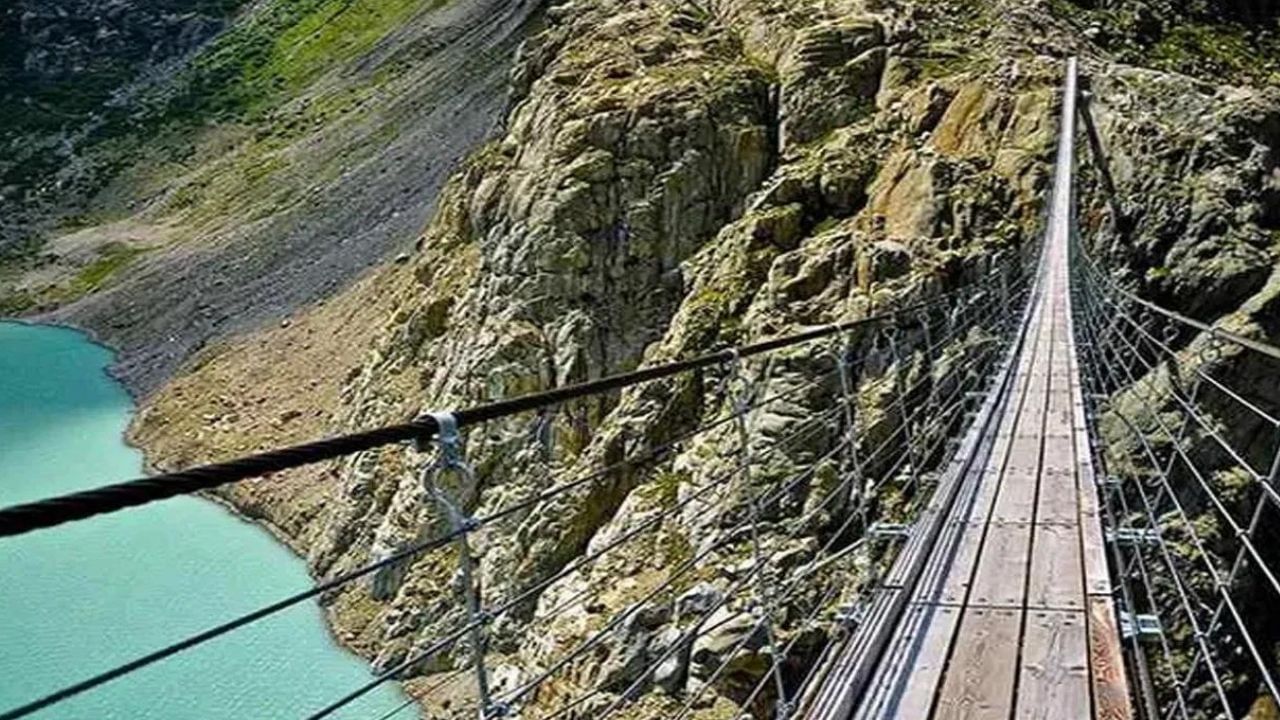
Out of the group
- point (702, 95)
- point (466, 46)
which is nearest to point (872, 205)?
point (702, 95)

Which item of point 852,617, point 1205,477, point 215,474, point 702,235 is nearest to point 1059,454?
point 852,617

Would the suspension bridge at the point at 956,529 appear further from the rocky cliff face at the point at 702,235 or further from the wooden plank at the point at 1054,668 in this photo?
the rocky cliff face at the point at 702,235

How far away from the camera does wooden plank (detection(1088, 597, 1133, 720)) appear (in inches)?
143

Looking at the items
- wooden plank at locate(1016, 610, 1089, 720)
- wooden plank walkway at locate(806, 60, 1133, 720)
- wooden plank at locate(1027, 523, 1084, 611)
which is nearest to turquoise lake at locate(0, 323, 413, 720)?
wooden plank walkway at locate(806, 60, 1133, 720)

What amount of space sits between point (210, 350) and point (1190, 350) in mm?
38730

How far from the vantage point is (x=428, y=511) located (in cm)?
2181

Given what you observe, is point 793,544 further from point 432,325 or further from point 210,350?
point 210,350

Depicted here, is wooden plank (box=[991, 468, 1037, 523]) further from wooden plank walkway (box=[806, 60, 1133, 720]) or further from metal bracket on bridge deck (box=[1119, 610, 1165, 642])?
metal bracket on bridge deck (box=[1119, 610, 1165, 642])

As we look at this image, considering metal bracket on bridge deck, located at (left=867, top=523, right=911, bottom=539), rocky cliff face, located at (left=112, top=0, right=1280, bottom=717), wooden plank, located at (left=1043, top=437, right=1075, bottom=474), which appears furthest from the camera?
rocky cliff face, located at (left=112, top=0, right=1280, bottom=717)

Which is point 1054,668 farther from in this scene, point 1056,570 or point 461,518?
point 461,518

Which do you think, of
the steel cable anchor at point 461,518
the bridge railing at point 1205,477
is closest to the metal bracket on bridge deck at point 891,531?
the steel cable anchor at point 461,518

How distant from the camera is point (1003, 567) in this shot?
16.1 ft

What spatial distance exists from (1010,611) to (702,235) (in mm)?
15911

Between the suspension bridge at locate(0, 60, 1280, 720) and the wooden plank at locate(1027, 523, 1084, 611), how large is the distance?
14mm
